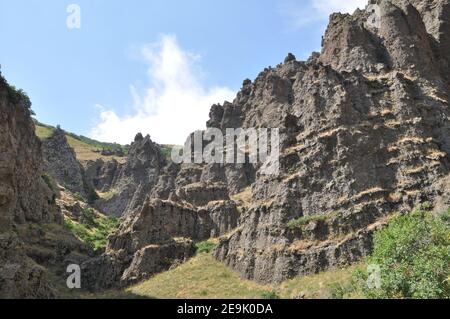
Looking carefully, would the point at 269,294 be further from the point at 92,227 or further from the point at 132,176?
the point at 132,176

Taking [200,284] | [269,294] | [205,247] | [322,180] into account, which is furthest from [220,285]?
[322,180]

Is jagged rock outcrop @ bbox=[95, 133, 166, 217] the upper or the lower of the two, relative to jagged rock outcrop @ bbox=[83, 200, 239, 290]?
upper

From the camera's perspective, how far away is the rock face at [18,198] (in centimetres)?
4559

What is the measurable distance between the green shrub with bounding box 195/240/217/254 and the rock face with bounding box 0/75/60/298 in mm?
28423

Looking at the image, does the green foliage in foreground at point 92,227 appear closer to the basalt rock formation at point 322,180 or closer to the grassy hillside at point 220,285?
the basalt rock formation at point 322,180

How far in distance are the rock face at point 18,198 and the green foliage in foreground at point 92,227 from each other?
35.8 feet

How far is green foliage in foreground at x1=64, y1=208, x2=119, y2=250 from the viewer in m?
109

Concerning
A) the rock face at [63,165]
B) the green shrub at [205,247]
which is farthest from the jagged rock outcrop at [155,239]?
the rock face at [63,165]

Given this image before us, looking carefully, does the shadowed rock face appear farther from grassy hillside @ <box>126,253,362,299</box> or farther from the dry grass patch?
the dry grass patch

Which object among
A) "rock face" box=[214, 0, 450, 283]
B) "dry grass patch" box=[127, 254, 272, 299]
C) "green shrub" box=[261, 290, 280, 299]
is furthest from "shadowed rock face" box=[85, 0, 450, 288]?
"green shrub" box=[261, 290, 280, 299]

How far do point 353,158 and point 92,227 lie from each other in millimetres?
77500

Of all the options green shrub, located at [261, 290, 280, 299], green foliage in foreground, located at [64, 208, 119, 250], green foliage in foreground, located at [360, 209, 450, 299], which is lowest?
green shrub, located at [261, 290, 280, 299]

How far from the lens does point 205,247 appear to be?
80500mm

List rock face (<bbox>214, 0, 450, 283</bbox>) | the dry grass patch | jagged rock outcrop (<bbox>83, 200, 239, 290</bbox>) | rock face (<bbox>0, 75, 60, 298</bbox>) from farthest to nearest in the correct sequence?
jagged rock outcrop (<bbox>83, 200, 239, 290</bbox>) < the dry grass patch < rock face (<bbox>214, 0, 450, 283</bbox>) < rock face (<bbox>0, 75, 60, 298</bbox>)
